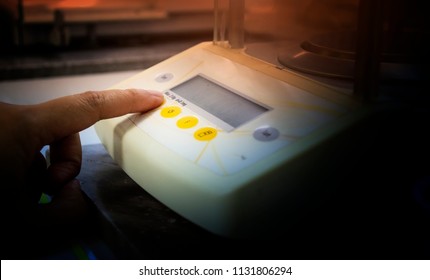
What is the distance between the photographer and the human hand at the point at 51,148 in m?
0.52

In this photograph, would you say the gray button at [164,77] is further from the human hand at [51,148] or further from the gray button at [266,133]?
the gray button at [266,133]

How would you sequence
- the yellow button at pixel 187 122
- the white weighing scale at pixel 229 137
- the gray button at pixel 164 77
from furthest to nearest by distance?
the gray button at pixel 164 77 → the yellow button at pixel 187 122 → the white weighing scale at pixel 229 137

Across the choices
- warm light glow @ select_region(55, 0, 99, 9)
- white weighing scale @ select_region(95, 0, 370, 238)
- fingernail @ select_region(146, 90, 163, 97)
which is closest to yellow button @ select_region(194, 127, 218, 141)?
white weighing scale @ select_region(95, 0, 370, 238)

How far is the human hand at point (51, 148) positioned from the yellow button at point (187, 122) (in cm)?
6

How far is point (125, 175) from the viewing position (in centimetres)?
66

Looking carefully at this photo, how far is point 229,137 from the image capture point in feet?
1.71

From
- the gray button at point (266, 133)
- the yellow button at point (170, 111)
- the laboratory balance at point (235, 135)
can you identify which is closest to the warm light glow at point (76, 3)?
the laboratory balance at point (235, 135)

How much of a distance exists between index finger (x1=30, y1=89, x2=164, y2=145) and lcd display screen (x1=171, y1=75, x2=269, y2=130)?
4 cm

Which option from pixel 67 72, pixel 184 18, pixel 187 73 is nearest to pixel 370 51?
pixel 187 73

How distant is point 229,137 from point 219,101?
0.09 m

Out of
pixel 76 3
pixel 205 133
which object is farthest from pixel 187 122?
pixel 76 3

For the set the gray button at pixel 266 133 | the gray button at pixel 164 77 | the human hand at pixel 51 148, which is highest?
the gray button at pixel 164 77

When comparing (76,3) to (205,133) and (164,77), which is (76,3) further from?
(205,133)

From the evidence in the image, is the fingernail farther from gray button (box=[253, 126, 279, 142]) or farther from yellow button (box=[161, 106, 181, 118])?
gray button (box=[253, 126, 279, 142])
